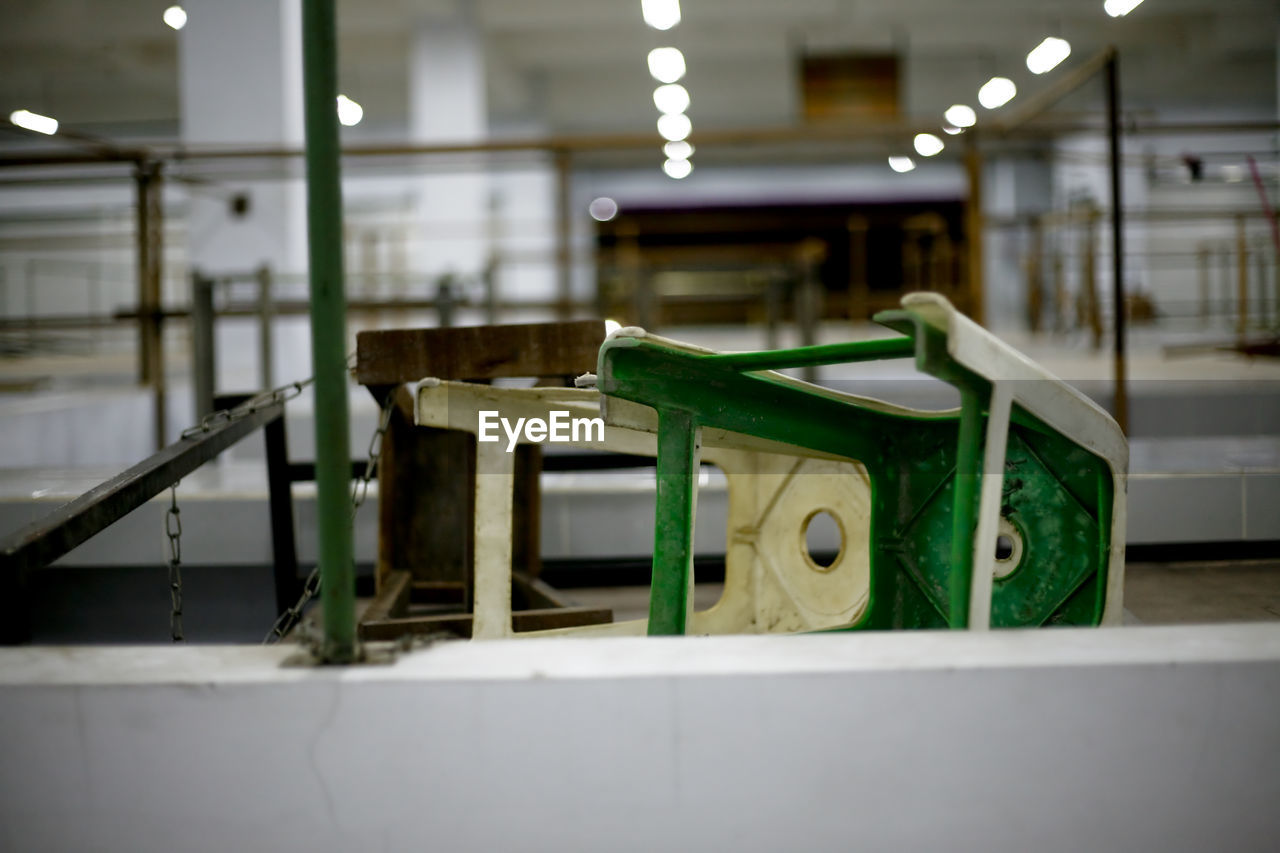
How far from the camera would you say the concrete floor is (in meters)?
2.22

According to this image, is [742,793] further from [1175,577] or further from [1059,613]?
[1175,577]

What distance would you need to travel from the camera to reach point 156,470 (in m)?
1.78

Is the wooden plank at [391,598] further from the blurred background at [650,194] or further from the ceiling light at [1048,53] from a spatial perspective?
the ceiling light at [1048,53]

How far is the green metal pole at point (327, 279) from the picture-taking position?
1183 millimetres

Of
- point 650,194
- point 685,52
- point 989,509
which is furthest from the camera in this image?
point 650,194

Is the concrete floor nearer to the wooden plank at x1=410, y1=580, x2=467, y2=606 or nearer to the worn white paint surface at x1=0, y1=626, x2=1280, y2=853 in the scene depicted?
the wooden plank at x1=410, y1=580, x2=467, y2=606

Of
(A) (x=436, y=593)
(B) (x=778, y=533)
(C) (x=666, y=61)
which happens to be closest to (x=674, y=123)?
(C) (x=666, y=61)

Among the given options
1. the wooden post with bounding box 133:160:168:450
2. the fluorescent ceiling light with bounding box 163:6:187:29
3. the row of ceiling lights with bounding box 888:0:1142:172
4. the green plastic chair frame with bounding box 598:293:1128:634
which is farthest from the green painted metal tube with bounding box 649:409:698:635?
the fluorescent ceiling light with bounding box 163:6:187:29

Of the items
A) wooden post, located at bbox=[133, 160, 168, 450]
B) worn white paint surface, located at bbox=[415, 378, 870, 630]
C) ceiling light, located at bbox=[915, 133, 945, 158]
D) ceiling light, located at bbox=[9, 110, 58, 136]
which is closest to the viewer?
worn white paint surface, located at bbox=[415, 378, 870, 630]

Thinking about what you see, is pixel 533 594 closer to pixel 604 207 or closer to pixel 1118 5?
pixel 1118 5

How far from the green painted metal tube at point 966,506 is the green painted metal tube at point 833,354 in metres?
0.11

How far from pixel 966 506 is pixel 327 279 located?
89 centimetres

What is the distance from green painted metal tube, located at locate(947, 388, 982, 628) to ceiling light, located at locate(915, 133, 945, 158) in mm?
3031

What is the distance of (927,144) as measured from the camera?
4.38 metres
